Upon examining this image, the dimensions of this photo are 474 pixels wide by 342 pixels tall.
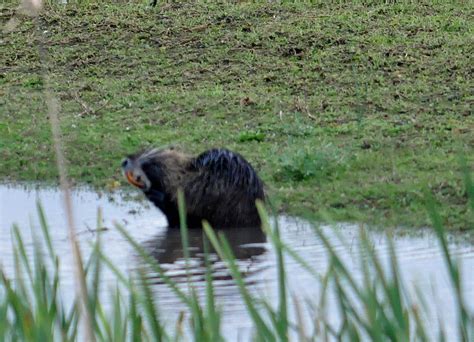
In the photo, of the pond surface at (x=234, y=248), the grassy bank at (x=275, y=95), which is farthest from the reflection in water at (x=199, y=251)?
the grassy bank at (x=275, y=95)

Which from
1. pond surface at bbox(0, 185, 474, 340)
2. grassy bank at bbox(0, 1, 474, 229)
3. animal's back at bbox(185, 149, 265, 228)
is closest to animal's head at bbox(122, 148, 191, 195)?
animal's back at bbox(185, 149, 265, 228)

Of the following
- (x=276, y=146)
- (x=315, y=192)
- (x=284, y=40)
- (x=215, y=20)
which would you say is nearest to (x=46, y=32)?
(x=215, y=20)

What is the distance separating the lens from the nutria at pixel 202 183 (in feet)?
26.5

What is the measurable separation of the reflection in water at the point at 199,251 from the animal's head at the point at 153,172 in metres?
0.30

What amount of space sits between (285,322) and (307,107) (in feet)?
26.7

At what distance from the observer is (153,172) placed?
8.07 meters

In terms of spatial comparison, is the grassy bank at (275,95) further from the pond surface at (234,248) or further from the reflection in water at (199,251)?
the reflection in water at (199,251)

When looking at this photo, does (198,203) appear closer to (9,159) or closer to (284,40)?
(9,159)

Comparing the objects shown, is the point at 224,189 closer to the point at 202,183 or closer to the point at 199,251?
the point at 202,183

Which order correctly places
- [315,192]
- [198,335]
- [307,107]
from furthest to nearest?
[307,107], [315,192], [198,335]

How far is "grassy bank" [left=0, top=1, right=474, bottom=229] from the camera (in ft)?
29.7

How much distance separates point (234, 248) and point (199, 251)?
0.21m

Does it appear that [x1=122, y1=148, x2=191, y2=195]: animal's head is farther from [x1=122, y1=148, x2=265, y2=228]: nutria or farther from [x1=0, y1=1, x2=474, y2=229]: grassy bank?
[x1=0, y1=1, x2=474, y2=229]: grassy bank

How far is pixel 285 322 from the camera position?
10.3 ft
